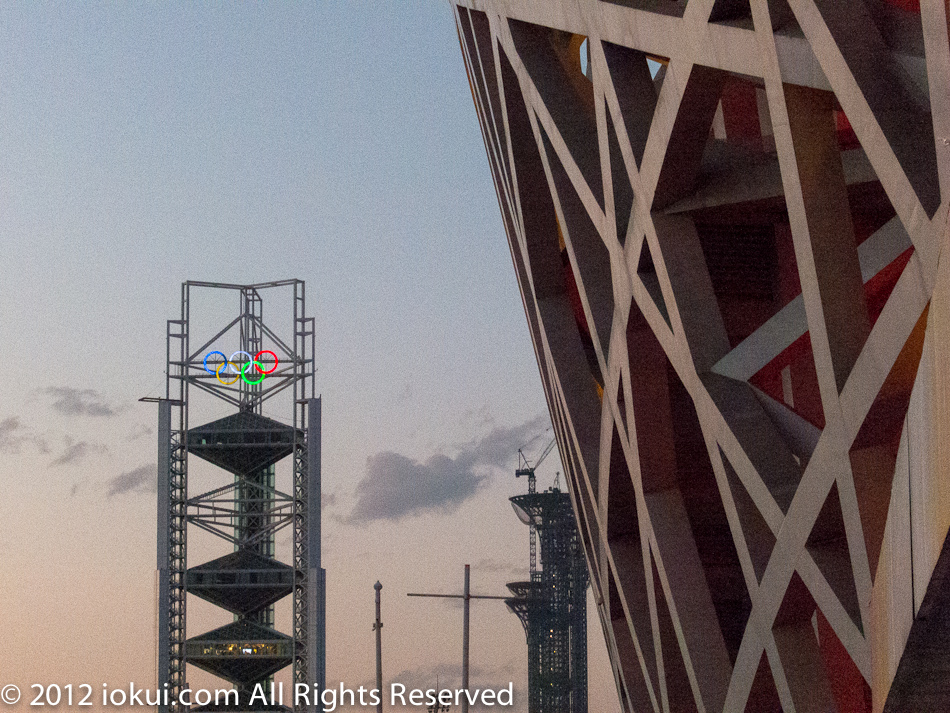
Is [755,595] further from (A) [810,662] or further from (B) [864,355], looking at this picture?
(B) [864,355]

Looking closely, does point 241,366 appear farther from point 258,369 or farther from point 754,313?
point 754,313

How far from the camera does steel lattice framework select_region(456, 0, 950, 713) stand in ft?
16.5

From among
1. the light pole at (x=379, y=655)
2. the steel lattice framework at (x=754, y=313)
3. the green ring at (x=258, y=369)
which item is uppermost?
the green ring at (x=258, y=369)

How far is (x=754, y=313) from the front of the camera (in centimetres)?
1195

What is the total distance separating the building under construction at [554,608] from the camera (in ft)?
327

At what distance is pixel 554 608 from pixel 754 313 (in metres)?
90.2

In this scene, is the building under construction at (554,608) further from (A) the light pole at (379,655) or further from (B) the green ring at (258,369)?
(A) the light pole at (379,655)

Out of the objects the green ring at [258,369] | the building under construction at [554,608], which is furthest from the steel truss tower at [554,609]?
the green ring at [258,369]

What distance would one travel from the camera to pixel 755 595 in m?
7.92

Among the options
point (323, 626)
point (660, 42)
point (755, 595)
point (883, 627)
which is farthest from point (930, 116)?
point (323, 626)

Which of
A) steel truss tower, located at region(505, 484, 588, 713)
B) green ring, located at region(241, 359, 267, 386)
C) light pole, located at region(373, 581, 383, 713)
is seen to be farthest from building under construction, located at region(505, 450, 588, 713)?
light pole, located at region(373, 581, 383, 713)

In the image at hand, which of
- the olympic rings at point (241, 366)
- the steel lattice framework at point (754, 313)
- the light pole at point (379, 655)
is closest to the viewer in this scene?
the steel lattice framework at point (754, 313)

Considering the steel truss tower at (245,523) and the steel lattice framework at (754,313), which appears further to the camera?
the steel truss tower at (245,523)

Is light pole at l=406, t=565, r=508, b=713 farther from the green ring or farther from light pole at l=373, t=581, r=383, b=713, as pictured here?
→ the green ring
